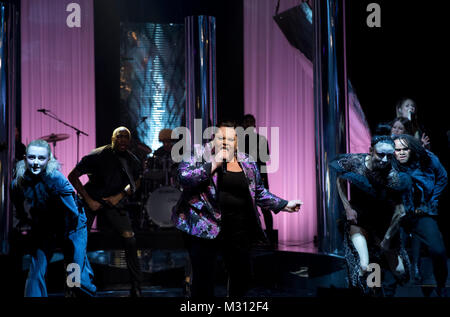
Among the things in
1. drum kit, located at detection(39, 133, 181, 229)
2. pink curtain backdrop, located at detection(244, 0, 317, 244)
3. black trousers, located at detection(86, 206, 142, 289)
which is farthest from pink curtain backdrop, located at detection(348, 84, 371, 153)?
black trousers, located at detection(86, 206, 142, 289)

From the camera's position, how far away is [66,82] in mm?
9688

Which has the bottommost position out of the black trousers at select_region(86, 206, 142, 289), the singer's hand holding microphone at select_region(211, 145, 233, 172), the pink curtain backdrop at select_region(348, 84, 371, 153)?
the black trousers at select_region(86, 206, 142, 289)

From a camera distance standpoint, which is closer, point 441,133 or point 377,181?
point 377,181

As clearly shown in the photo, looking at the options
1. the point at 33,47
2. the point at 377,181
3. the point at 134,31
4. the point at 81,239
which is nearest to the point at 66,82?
the point at 33,47

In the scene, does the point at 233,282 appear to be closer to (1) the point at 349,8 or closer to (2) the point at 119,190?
(2) the point at 119,190

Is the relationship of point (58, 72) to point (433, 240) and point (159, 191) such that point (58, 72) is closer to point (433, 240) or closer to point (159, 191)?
point (159, 191)

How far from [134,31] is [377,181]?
21.4 ft

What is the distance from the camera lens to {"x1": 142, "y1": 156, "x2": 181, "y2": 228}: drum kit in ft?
27.4

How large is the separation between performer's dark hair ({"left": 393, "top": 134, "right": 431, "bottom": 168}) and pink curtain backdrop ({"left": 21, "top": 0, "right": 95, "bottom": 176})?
585 cm

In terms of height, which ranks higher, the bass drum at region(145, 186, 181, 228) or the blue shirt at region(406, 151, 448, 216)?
the blue shirt at region(406, 151, 448, 216)

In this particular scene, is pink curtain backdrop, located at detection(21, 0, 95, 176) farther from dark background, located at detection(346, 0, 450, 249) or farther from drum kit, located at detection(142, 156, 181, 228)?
dark background, located at detection(346, 0, 450, 249)

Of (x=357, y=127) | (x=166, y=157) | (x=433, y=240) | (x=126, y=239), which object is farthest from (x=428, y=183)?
(x=166, y=157)

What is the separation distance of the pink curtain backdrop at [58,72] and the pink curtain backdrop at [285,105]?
103 inches

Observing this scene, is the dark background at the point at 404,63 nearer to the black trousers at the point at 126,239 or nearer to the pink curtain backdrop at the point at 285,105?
the pink curtain backdrop at the point at 285,105
